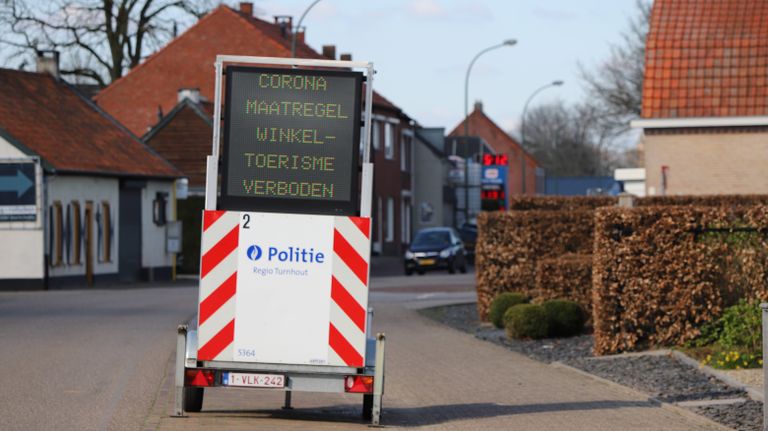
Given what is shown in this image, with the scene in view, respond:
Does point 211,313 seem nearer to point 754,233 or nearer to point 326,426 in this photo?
point 326,426

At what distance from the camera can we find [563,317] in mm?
20516

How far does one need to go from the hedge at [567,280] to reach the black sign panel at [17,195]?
17.9 m

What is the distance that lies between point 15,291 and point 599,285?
21.9 metres

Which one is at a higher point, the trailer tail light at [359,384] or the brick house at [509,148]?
the brick house at [509,148]

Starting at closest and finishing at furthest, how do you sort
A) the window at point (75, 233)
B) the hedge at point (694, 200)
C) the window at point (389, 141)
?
the hedge at point (694, 200)
the window at point (75, 233)
the window at point (389, 141)

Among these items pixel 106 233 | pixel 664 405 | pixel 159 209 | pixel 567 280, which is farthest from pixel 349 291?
pixel 159 209

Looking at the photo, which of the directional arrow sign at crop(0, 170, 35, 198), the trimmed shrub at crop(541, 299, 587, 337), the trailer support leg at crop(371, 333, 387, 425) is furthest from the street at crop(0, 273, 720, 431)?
the directional arrow sign at crop(0, 170, 35, 198)

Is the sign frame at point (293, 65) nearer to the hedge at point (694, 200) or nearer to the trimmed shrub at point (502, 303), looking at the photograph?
the trimmed shrub at point (502, 303)

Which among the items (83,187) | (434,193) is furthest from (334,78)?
(434,193)

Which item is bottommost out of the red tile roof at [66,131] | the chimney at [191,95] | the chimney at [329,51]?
the red tile roof at [66,131]

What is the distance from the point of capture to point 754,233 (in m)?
16.8

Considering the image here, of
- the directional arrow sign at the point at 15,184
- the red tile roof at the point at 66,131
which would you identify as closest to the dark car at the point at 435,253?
the red tile roof at the point at 66,131

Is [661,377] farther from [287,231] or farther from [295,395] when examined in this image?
[287,231]

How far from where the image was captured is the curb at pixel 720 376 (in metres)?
12.9
